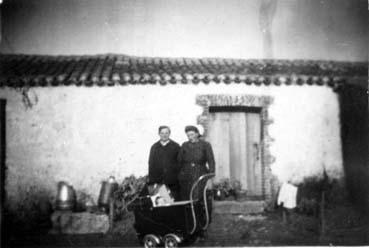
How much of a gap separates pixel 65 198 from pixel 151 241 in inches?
112

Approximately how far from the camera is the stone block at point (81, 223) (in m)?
7.11

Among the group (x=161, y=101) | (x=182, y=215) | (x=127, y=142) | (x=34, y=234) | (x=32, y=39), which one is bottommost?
(x=34, y=234)

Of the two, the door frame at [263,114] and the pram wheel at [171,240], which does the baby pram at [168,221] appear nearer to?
the pram wheel at [171,240]

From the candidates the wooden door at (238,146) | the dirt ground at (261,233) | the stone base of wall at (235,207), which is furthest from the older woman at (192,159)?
the wooden door at (238,146)

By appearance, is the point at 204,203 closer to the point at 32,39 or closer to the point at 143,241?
the point at 143,241

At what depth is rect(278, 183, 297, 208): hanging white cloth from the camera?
7996mm

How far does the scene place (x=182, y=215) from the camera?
559 centimetres

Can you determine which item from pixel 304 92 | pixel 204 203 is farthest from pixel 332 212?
pixel 204 203

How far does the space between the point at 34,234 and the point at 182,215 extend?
3.24 metres

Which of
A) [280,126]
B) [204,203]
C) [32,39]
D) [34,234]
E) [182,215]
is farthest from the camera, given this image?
[32,39]

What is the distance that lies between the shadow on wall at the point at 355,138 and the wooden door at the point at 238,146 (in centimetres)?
204

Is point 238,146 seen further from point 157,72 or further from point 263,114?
point 157,72

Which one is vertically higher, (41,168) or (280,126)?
(280,126)

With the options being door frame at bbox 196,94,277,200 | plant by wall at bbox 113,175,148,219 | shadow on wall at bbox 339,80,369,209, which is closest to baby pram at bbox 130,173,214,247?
plant by wall at bbox 113,175,148,219
